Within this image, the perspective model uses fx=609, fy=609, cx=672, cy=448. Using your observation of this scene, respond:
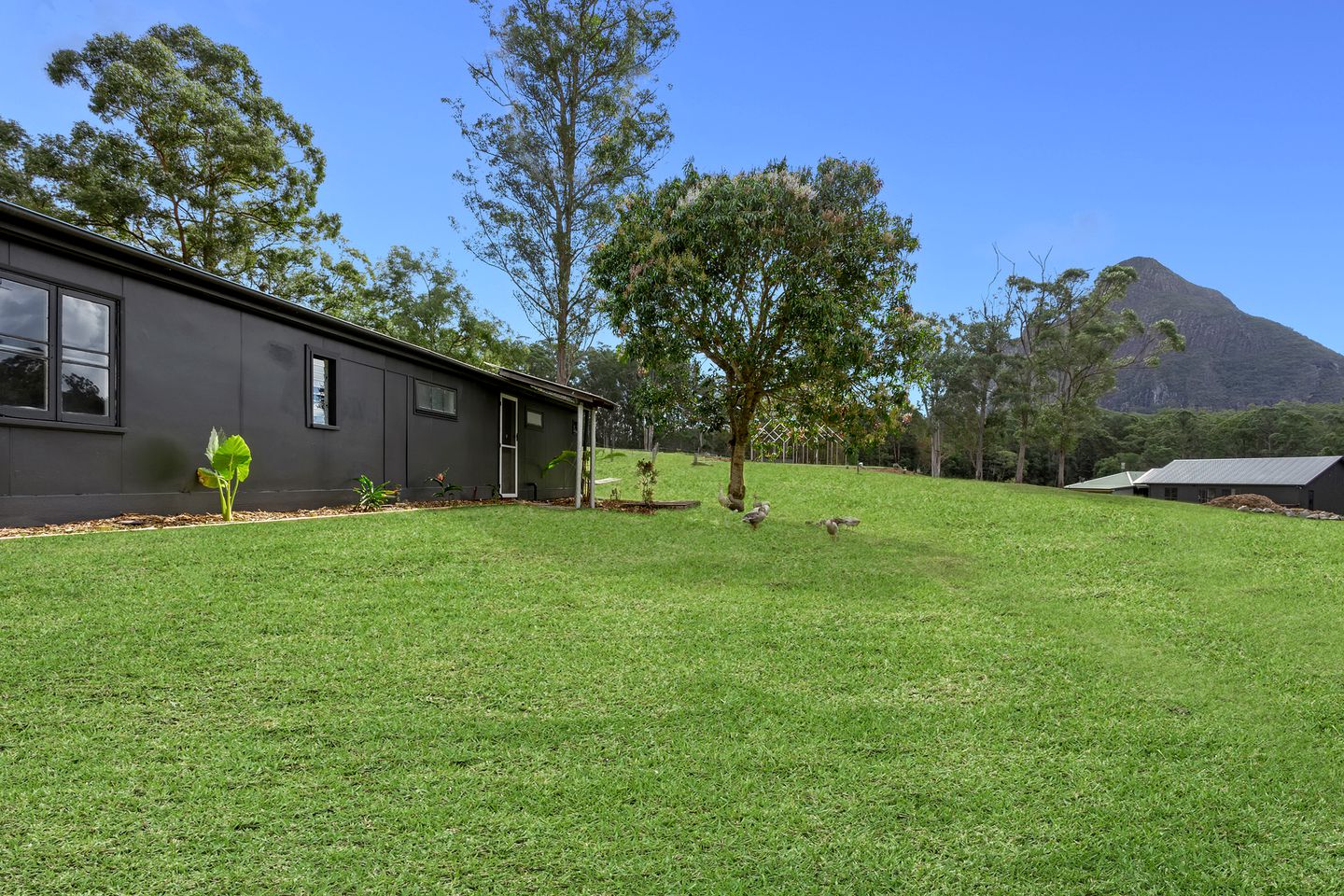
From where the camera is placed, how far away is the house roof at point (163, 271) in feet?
19.4

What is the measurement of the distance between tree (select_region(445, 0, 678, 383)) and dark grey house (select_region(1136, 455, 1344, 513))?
98.0ft

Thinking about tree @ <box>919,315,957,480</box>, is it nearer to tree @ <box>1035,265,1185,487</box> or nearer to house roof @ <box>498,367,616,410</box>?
tree @ <box>1035,265,1185,487</box>

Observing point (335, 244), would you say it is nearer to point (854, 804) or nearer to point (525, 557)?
point (525, 557)

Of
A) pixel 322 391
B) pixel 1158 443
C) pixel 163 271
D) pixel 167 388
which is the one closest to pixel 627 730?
pixel 167 388

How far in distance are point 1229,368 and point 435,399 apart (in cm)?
12687

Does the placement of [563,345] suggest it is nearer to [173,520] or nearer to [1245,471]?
[173,520]

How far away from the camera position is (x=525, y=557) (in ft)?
21.4

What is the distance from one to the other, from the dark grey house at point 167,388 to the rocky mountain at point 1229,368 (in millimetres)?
104384

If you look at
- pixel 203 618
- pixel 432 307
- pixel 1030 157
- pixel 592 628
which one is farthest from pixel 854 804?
pixel 1030 157

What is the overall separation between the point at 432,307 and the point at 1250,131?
3742cm

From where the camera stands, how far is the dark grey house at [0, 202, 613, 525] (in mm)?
6180

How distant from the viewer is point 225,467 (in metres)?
7.48

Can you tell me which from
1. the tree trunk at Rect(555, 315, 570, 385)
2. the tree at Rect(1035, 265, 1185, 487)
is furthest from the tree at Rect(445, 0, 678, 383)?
the tree at Rect(1035, 265, 1185, 487)

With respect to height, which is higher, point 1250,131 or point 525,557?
point 1250,131
